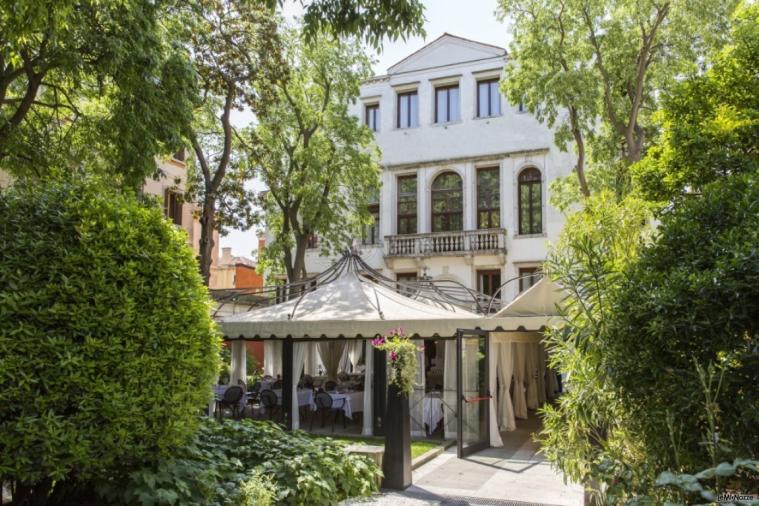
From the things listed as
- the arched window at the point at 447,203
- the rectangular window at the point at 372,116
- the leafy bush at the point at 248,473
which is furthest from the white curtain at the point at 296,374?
the rectangular window at the point at 372,116

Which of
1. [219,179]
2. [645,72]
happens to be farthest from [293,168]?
[645,72]

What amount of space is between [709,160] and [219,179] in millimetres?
12377

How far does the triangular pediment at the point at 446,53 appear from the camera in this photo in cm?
2369

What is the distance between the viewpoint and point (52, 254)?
4711 mm

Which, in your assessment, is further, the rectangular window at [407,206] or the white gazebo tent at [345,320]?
the rectangular window at [407,206]

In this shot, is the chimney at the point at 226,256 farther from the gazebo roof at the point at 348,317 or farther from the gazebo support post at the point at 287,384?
the gazebo support post at the point at 287,384

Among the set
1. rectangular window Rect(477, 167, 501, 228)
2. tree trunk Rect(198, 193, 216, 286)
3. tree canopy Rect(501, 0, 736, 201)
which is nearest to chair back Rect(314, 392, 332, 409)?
tree trunk Rect(198, 193, 216, 286)

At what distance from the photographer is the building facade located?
22.4m

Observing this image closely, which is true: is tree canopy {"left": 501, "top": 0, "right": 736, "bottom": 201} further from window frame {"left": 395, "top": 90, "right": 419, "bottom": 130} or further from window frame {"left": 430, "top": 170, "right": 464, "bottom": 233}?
window frame {"left": 395, "top": 90, "right": 419, "bottom": 130}

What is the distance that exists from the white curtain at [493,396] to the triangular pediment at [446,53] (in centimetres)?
1343

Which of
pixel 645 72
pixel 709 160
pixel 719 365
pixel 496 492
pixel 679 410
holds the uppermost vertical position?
pixel 645 72

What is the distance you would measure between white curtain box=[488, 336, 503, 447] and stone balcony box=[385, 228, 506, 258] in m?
9.12

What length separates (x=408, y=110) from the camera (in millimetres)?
25000

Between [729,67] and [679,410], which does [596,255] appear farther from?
[729,67]
